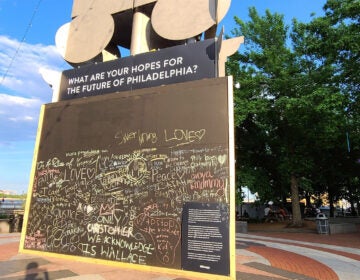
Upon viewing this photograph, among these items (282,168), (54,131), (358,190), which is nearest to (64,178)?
(54,131)

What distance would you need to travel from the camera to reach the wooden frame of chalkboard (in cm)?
677

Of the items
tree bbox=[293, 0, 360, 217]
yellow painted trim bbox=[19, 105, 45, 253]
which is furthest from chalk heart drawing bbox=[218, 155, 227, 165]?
tree bbox=[293, 0, 360, 217]

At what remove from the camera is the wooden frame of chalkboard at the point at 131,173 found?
22.2 ft

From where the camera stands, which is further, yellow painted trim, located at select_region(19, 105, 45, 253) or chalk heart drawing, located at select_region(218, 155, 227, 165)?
yellow painted trim, located at select_region(19, 105, 45, 253)

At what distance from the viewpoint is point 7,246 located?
10180 mm

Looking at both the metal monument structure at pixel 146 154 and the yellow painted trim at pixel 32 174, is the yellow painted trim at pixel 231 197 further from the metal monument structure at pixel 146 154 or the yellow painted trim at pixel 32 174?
the yellow painted trim at pixel 32 174

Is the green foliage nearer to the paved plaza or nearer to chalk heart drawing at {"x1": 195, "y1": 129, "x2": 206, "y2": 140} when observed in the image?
the paved plaza

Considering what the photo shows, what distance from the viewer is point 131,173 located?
24.8 feet

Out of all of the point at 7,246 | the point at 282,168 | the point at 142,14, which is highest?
the point at 142,14

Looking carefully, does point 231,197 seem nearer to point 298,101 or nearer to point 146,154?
point 146,154

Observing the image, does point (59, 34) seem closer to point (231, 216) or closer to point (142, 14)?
point (142, 14)

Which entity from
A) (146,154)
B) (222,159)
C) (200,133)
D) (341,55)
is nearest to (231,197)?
(222,159)

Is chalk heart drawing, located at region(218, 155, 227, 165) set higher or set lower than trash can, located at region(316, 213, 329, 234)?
higher

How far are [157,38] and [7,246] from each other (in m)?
7.62
